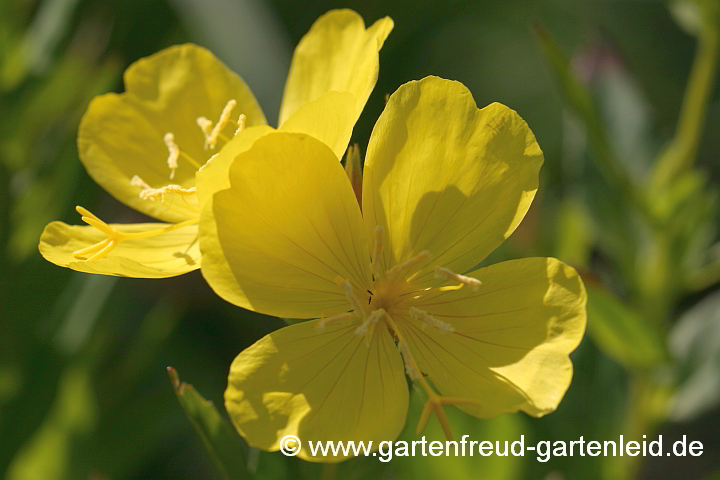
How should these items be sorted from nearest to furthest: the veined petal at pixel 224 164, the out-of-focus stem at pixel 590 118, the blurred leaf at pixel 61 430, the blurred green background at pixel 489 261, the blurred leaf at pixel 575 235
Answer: the veined petal at pixel 224 164 < the out-of-focus stem at pixel 590 118 < the blurred green background at pixel 489 261 < the blurred leaf at pixel 61 430 < the blurred leaf at pixel 575 235

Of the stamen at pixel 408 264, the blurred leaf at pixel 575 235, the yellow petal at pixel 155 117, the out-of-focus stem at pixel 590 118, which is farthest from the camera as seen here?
the blurred leaf at pixel 575 235

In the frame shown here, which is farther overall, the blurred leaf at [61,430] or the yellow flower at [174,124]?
the blurred leaf at [61,430]

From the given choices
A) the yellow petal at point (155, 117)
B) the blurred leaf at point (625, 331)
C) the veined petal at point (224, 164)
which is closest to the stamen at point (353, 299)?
the veined petal at point (224, 164)

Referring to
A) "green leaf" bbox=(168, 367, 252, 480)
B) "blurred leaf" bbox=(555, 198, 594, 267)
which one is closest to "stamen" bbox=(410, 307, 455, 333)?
"green leaf" bbox=(168, 367, 252, 480)

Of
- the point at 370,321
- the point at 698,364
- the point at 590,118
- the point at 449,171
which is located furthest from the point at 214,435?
the point at 698,364

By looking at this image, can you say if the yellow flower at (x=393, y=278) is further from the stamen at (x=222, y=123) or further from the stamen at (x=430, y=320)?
the stamen at (x=222, y=123)

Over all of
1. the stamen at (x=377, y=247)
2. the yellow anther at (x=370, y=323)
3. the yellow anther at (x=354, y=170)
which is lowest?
the yellow anther at (x=370, y=323)

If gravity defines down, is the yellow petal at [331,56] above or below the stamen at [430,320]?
above
